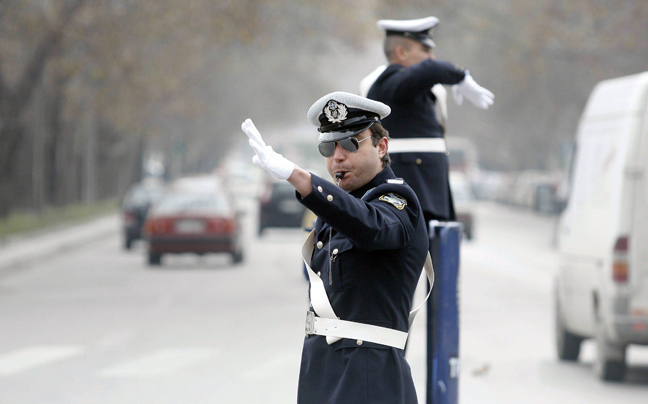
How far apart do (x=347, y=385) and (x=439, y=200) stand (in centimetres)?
256

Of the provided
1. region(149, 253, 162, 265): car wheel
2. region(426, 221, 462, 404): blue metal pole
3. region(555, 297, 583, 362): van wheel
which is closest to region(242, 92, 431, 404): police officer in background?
region(426, 221, 462, 404): blue metal pole

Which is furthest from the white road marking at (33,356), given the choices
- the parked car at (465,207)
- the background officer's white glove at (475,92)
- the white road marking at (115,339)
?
the parked car at (465,207)

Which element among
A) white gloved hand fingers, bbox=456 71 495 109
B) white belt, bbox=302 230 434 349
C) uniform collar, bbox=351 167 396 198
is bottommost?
white belt, bbox=302 230 434 349

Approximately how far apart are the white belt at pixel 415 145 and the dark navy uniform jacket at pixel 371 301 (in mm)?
2236

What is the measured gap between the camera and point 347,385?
3.98 m

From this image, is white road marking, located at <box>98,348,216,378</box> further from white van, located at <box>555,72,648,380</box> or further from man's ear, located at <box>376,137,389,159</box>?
man's ear, located at <box>376,137,389,159</box>

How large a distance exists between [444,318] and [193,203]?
18.0 metres

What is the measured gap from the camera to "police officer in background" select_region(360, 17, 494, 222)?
248 inches

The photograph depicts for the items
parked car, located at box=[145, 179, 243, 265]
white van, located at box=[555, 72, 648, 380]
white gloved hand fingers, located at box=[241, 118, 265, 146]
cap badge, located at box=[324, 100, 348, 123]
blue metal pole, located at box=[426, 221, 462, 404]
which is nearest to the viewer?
white gloved hand fingers, located at box=[241, 118, 265, 146]

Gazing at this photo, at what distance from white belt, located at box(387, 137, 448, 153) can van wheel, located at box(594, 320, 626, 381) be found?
3602mm

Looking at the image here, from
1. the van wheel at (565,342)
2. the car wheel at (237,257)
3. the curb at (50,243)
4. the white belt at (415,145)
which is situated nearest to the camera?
the white belt at (415,145)

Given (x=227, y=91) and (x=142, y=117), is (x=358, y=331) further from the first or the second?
(x=227, y=91)

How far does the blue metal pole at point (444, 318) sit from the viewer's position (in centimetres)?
624

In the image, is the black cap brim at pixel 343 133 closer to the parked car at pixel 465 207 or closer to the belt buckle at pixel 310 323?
the belt buckle at pixel 310 323
